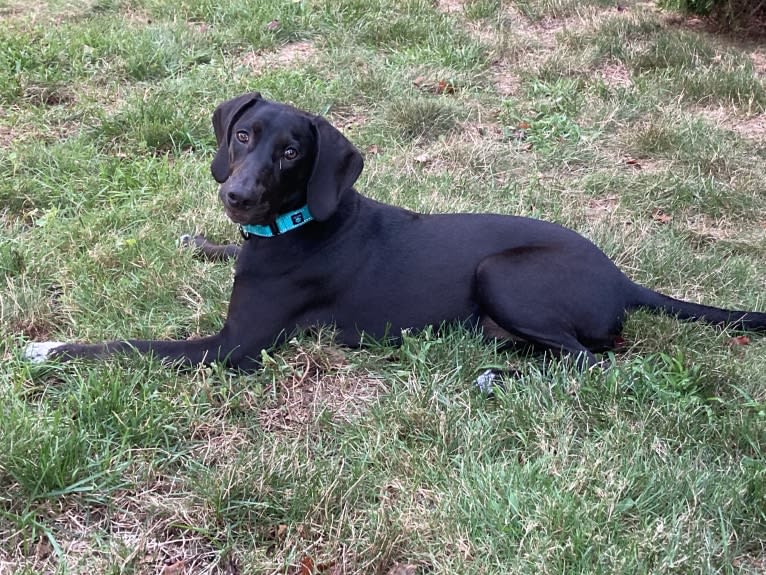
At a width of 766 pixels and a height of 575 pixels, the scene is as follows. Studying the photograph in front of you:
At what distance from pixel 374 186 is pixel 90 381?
2351mm

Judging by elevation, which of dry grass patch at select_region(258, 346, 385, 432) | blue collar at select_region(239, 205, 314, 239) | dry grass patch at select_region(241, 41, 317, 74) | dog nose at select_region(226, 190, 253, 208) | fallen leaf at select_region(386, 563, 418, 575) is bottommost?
dry grass patch at select_region(258, 346, 385, 432)

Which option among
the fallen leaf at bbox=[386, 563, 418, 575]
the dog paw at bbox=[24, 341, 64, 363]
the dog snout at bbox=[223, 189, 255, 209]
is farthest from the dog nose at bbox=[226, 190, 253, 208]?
the fallen leaf at bbox=[386, 563, 418, 575]

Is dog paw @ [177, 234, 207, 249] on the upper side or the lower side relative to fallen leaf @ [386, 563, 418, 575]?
lower

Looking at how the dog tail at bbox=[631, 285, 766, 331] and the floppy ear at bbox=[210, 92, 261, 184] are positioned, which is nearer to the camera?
the floppy ear at bbox=[210, 92, 261, 184]

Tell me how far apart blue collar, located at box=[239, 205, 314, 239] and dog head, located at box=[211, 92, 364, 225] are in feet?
0.09

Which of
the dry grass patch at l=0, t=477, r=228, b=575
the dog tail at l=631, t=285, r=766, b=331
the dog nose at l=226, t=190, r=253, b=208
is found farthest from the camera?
the dog tail at l=631, t=285, r=766, b=331

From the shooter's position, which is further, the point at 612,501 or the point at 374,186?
the point at 374,186

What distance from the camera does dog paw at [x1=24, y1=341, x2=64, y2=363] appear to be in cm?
301

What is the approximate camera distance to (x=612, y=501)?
2.41 meters

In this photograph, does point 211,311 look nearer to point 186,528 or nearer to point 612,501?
point 186,528

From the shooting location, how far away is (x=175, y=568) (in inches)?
89.0

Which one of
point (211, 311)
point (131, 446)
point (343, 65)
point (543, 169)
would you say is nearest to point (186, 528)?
point (131, 446)

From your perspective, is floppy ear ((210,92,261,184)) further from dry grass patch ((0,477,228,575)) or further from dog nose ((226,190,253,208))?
dry grass patch ((0,477,228,575))

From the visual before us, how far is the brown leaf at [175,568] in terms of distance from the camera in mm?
2244
